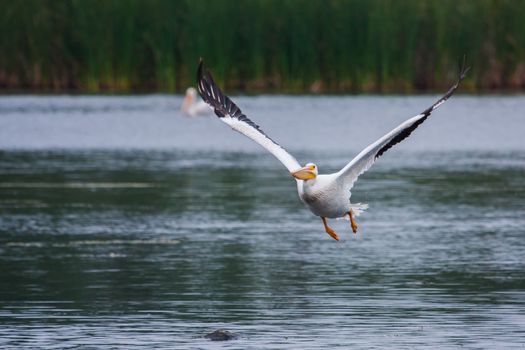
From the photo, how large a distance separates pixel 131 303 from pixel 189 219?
18.6ft

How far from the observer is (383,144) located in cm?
1176

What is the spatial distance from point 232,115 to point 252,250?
65.1 inches

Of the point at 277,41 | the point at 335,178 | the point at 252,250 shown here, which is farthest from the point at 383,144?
the point at 277,41

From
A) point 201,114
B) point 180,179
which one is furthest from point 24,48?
point 180,179

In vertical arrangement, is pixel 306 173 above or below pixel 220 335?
above

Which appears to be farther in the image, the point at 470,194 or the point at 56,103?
the point at 56,103

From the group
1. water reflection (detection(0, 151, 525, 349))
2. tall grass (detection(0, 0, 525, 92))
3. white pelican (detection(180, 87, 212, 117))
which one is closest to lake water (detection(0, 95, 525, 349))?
water reflection (detection(0, 151, 525, 349))

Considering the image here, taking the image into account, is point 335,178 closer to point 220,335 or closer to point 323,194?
point 323,194

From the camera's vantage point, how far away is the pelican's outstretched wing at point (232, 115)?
12992 mm

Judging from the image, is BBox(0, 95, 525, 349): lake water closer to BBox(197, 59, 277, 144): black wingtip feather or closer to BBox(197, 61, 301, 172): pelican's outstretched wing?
BBox(197, 61, 301, 172): pelican's outstretched wing

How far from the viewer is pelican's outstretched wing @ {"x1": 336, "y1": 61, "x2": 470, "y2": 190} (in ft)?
37.6

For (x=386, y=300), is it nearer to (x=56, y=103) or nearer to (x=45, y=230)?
(x=45, y=230)

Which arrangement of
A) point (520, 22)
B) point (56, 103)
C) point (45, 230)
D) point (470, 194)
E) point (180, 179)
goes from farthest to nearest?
point (56, 103)
point (520, 22)
point (180, 179)
point (470, 194)
point (45, 230)

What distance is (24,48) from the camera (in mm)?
39094
